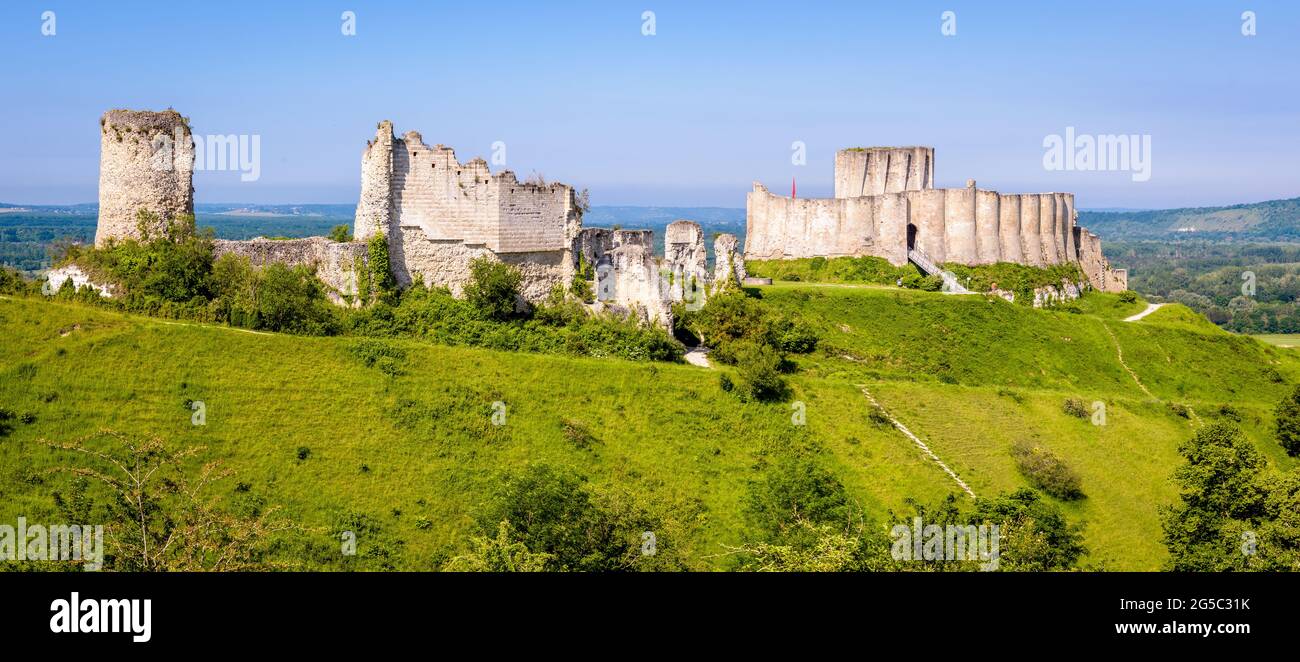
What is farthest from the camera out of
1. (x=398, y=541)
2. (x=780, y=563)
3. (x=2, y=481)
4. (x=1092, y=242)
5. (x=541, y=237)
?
(x=1092, y=242)

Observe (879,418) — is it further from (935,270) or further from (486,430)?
(935,270)

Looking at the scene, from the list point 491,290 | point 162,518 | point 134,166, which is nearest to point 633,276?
point 491,290

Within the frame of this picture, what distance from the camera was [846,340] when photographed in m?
48.4

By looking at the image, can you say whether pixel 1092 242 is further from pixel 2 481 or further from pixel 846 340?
pixel 2 481

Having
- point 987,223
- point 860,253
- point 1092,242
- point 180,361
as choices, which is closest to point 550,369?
point 180,361

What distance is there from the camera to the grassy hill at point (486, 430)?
26922 mm

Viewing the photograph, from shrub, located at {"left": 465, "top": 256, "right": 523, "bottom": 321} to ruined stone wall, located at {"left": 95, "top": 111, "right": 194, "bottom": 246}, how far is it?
33.8 ft

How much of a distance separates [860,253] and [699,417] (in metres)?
33.0

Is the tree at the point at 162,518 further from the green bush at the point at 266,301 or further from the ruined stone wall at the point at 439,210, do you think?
the ruined stone wall at the point at 439,210

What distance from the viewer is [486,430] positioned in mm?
31750

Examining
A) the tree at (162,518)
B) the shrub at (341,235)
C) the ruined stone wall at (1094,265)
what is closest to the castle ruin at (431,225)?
the shrub at (341,235)

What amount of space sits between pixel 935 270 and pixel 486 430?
38912mm

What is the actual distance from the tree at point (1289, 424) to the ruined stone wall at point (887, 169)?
31924mm
